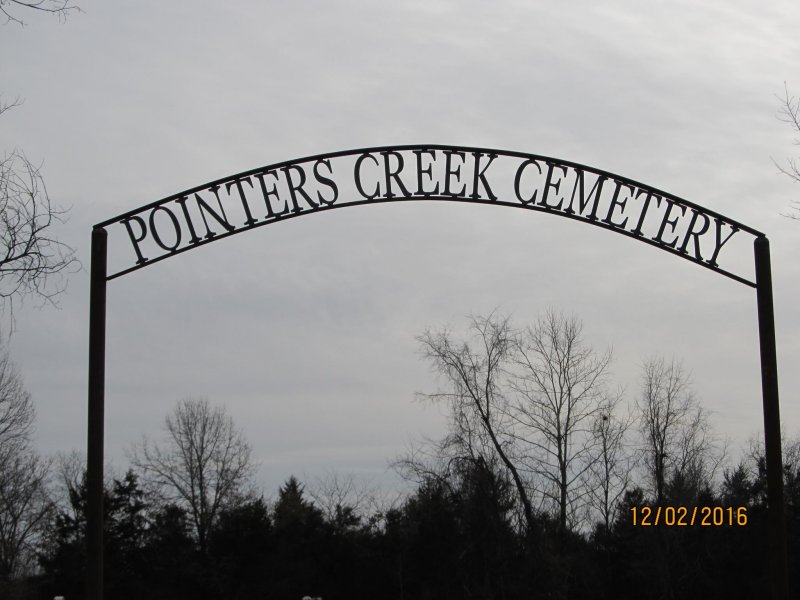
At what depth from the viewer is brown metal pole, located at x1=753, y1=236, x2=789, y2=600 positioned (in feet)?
36.3

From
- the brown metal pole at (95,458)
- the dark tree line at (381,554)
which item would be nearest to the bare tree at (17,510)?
the dark tree line at (381,554)

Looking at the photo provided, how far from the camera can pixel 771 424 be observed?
36.8 feet

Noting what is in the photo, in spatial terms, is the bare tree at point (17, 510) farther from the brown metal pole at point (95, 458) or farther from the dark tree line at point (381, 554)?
the brown metal pole at point (95, 458)

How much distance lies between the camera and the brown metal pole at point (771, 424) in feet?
36.3

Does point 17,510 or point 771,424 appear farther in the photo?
point 17,510
